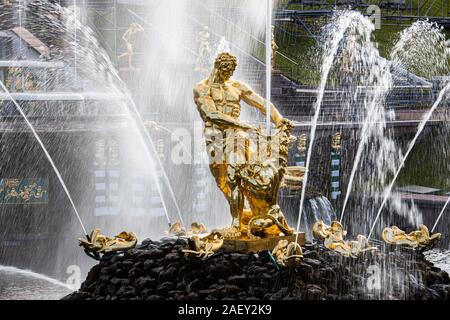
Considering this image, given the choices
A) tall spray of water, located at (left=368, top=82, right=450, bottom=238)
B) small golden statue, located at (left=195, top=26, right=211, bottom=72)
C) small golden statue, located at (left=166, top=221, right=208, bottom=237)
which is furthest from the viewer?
small golden statue, located at (left=195, top=26, right=211, bottom=72)

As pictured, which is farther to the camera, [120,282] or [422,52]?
[422,52]

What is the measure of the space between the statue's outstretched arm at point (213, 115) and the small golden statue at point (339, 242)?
111cm

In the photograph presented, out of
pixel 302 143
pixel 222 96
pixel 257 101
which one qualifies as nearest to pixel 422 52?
pixel 302 143

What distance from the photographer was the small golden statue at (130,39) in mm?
12602

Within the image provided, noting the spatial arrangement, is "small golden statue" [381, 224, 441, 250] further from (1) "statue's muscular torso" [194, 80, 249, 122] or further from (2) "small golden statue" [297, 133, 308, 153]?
(2) "small golden statue" [297, 133, 308, 153]

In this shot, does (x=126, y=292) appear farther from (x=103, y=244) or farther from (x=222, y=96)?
(x=222, y=96)

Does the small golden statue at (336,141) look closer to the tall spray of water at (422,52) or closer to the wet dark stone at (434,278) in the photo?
the tall spray of water at (422,52)

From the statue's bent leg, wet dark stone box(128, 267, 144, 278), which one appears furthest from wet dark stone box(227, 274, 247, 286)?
wet dark stone box(128, 267, 144, 278)

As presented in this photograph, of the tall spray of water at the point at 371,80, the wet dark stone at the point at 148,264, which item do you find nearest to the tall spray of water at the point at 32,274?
the wet dark stone at the point at 148,264

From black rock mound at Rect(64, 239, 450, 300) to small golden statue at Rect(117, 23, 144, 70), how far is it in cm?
636

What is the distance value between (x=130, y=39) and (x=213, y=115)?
646 cm

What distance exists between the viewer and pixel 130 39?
41.8ft

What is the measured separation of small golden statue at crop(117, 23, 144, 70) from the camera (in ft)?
41.3

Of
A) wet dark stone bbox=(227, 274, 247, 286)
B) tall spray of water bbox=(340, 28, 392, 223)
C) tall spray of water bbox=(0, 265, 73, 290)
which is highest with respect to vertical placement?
tall spray of water bbox=(340, 28, 392, 223)
